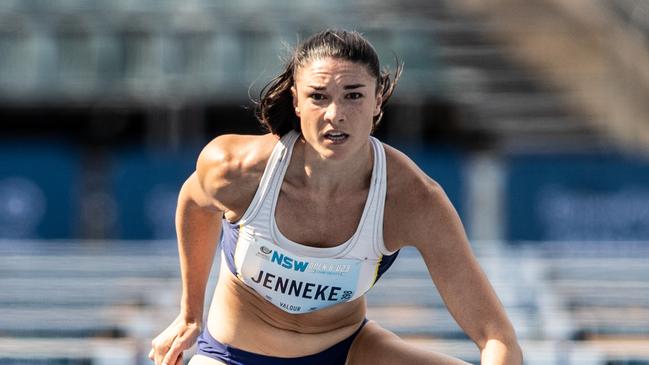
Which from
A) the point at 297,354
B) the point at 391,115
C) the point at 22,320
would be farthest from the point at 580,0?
the point at 297,354

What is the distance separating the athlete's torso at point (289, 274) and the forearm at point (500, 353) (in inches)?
14.2

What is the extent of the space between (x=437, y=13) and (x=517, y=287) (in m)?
8.57

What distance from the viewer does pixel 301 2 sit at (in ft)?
49.8

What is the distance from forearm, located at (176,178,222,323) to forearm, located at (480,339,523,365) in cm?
83

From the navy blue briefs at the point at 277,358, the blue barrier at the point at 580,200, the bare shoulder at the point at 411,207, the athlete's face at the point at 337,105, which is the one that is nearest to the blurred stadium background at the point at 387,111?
the blue barrier at the point at 580,200

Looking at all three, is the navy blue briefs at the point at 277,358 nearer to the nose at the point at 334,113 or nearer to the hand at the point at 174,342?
the hand at the point at 174,342

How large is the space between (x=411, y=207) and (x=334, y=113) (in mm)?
323

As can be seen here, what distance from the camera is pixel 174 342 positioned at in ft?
11.4

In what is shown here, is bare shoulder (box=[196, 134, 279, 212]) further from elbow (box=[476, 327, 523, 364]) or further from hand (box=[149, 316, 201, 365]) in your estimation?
elbow (box=[476, 327, 523, 364])

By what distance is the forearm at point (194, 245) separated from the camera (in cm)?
344

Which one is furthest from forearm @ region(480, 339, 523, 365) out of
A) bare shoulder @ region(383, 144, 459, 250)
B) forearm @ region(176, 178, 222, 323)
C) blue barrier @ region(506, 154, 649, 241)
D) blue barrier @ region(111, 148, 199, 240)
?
blue barrier @ region(111, 148, 199, 240)

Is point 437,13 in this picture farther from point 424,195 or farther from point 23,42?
point 424,195

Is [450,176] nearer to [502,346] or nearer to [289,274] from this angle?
[289,274]

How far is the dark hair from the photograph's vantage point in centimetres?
302
